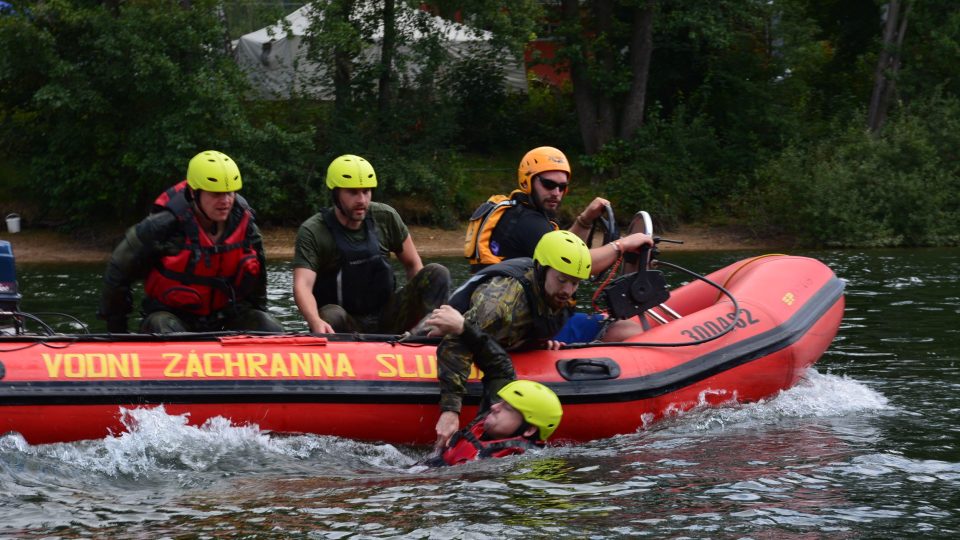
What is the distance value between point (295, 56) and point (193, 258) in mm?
17558

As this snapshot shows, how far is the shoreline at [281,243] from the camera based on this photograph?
813 inches

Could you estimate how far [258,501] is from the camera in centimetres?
598

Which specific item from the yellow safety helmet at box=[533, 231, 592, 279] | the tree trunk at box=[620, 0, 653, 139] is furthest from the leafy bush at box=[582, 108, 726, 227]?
the yellow safety helmet at box=[533, 231, 592, 279]

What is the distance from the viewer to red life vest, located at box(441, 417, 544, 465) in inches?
257

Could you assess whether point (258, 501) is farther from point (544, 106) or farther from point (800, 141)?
point (544, 106)

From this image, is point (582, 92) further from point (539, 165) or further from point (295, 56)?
point (539, 165)

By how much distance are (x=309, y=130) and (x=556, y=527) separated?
17563 mm

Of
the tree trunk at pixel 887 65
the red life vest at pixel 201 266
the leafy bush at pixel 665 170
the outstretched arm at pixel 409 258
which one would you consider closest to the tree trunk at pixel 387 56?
the leafy bush at pixel 665 170

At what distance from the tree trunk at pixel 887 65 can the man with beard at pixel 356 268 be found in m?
18.1

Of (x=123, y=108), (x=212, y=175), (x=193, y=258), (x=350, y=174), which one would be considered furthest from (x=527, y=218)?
(x=123, y=108)

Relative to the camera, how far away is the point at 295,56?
79.7 ft

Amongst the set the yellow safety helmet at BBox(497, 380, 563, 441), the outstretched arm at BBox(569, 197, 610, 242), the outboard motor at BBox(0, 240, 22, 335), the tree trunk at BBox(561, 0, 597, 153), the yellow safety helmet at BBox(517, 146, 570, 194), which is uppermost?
the tree trunk at BBox(561, 0, 597, 153)

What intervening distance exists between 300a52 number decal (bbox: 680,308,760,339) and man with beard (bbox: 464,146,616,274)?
94 cm

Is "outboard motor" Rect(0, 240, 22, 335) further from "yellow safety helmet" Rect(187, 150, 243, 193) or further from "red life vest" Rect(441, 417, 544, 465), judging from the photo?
"red life vest" Rect(441, 417, 544, 465)
